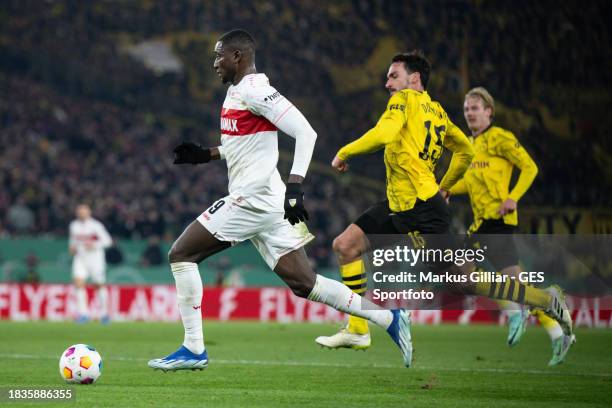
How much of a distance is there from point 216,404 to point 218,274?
47.9 feet

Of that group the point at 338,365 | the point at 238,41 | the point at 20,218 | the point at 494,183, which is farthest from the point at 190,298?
the point at 20,218

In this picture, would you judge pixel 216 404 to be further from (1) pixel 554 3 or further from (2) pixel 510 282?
(1) pixel 554 3

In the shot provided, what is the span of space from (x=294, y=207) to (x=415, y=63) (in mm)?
2167

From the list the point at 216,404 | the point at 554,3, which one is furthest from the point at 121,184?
the point at 216,404

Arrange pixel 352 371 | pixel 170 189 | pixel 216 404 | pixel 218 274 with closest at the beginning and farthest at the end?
pixel 216 404 < pixel 352 371 < pixel 218 274 < pixel 170 189

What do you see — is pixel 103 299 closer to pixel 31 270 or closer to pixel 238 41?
pixel 31 270

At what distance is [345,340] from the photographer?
804 cm

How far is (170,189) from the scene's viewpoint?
85.7 feet

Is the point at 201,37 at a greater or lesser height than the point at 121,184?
greater

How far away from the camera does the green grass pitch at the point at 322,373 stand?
654 cm

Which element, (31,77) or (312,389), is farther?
(31,77)

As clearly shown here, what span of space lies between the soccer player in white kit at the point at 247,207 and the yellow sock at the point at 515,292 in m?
1.61

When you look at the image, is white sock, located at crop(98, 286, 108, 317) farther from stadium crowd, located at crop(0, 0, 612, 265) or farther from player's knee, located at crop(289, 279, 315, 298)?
player's knee, located at crop(289, 279, 315, 298)

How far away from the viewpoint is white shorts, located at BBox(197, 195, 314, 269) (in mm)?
7082
